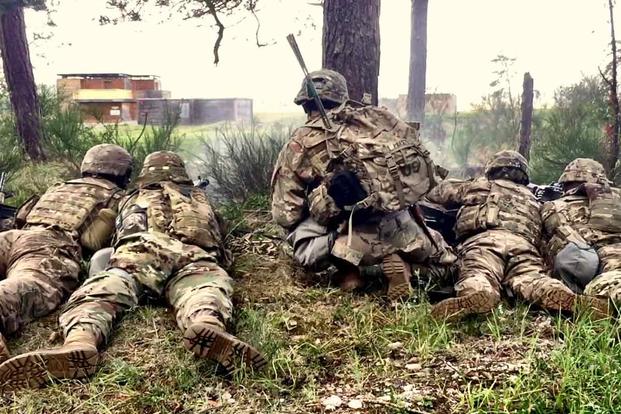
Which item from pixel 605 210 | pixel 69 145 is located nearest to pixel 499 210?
pixel 605 210

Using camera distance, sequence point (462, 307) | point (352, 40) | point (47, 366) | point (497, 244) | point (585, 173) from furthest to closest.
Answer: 1. point (352, 40)
2. point (585, 173)
3. point (497, 244)
4. point (462, 307)
5. point (47, 366)

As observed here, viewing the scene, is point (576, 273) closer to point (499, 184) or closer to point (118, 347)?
point (499, 184)

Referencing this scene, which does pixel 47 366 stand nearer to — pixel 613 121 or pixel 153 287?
pixel 153 287

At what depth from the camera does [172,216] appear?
4152mm

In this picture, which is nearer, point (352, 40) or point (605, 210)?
point (605, 210)

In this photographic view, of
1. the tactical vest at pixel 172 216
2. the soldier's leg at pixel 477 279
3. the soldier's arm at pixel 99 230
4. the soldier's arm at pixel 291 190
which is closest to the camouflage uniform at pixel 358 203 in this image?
the soldier's arm at pixel 291 190

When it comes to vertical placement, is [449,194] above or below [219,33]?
below

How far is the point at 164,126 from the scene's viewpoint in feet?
24.4

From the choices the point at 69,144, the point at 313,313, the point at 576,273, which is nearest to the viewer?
the point at 313,313

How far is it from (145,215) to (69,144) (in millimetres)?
3552

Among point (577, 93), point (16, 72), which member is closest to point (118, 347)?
point (16, 72)

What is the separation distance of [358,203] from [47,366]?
2.09m

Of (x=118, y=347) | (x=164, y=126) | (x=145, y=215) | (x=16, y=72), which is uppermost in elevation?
(x=16, y=72)

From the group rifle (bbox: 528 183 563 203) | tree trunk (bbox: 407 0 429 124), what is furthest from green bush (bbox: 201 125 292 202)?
tree trunk (bbox: 407 0 429 124)
